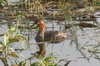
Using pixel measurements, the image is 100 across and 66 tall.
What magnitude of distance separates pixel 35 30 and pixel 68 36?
1121mm

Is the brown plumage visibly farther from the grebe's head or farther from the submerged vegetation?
the submerged vegetation

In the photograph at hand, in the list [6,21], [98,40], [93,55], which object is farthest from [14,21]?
[93,55]

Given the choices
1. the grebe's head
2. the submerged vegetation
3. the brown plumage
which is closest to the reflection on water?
the submerged vegetation

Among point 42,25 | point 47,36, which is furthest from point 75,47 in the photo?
point 42,25

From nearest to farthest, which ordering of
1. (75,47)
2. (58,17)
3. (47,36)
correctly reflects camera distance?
(75,47)
(47,36)
(58,17)

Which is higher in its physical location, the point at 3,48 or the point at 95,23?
the point at 3,48

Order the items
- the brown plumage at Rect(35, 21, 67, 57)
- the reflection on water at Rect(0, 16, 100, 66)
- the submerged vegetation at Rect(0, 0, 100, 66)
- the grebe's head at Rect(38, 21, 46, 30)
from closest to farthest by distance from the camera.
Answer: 1. the reflection on water at Rect(0, 16, 100, 66)
2. the submerged vegetation at Rect(0, 0, 100, 66)
3. the brown plumage at Rect(35, 21, 67, 57)
4. the grebe's head at Rect(38, 21, 46, 30)

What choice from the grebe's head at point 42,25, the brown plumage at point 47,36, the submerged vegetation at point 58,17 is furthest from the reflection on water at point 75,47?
the grebe's head at point 42,25

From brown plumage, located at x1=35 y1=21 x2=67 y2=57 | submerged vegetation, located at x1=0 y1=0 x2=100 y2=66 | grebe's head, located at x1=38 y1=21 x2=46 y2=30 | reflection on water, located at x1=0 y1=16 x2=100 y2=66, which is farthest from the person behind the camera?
grebe's head, located at x1=38 y1=21 x2=46 y2=30

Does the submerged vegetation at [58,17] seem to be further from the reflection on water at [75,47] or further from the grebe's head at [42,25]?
the grebe's head at [42,25]

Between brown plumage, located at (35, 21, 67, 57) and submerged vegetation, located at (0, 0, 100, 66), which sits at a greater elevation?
submerged vegetation, located at (0, 0, 100, 66)

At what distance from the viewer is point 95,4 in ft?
33.9

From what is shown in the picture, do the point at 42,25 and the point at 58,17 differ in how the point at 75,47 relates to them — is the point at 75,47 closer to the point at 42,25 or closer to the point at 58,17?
the point at 42,25

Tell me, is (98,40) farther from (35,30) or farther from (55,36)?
(35,30)
